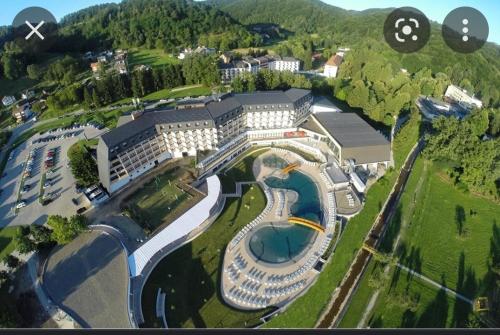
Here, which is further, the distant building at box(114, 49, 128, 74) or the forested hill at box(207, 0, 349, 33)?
the forested hill at box(207, 0, 349, 33)

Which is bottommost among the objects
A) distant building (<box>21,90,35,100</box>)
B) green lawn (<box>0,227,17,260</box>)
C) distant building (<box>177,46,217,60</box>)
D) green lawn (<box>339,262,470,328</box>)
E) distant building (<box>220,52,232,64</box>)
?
green lawn (<box>339,262,470,328</box>)

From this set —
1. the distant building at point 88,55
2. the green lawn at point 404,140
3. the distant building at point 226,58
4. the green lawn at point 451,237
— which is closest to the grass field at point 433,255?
the green lawn at point 451,237

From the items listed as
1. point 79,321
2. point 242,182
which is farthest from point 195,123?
point 79,321

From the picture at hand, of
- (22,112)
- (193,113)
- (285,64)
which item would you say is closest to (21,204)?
(193,113)

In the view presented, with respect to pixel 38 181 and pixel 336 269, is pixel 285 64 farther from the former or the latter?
pixel 38 181

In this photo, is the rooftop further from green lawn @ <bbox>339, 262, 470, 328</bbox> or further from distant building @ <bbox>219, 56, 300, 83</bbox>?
green lawn @ <bbox>339, 262, 470, 328</bbox>

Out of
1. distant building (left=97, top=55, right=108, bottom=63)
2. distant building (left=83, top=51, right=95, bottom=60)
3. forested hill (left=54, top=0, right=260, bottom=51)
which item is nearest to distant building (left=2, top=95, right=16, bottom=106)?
distant building (left=97, top=55, right=108, bottom=63)

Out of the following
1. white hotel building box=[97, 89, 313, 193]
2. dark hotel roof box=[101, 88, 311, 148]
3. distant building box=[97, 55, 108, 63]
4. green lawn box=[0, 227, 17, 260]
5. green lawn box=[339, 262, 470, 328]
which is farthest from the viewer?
distant building box=[97, 55, 108, 63]
